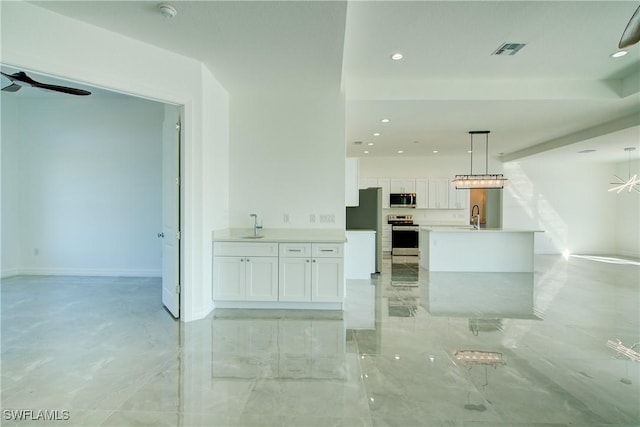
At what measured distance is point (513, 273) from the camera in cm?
634

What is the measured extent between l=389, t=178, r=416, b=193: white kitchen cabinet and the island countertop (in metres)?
5.45

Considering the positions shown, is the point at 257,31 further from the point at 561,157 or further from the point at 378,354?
the point at 561,157

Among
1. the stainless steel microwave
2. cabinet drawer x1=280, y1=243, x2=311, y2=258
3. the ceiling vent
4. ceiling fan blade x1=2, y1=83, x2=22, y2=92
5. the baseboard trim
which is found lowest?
the baseboard trim

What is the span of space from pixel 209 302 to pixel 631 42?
14.4 ft

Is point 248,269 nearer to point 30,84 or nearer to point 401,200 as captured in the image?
point 30,84

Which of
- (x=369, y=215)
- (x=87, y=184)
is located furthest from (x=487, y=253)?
(x=87, y=184)

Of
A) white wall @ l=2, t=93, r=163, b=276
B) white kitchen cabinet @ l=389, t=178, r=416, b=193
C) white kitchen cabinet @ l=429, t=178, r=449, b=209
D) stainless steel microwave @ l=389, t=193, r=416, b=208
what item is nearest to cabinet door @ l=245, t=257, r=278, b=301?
white wall @ l=2, t=93, r=163, b=276

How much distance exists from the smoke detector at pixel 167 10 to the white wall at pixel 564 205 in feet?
32.2

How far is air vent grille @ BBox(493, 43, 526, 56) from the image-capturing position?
347cm

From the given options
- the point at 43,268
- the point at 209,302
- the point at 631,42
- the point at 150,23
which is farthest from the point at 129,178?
the point at 631,42

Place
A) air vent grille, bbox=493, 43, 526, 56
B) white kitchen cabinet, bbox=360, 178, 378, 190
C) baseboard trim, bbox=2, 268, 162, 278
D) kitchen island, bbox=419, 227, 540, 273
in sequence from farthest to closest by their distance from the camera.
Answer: white kitchen cabinet, bbox=360, 178, 378, 190
kitchen island, bbox=419, 227, 540, 273
baseboard trim, bbox=2, 268, 162, 278
air vent grille, bbox=493, 43, 526, 56

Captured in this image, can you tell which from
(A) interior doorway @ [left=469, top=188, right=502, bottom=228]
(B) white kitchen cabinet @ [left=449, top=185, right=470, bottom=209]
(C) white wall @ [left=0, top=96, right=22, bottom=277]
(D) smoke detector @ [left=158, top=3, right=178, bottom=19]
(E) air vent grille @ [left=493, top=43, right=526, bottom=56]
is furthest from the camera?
(A) interior doorway @ [left=469, top=188, right=502, bottom=228]

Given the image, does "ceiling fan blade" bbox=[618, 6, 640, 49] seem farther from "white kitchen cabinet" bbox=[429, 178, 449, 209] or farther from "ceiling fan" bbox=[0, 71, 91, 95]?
"white kitchen cabinet" bbox=[429, 178, 449, 209]

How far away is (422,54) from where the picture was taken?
3.72 meters
